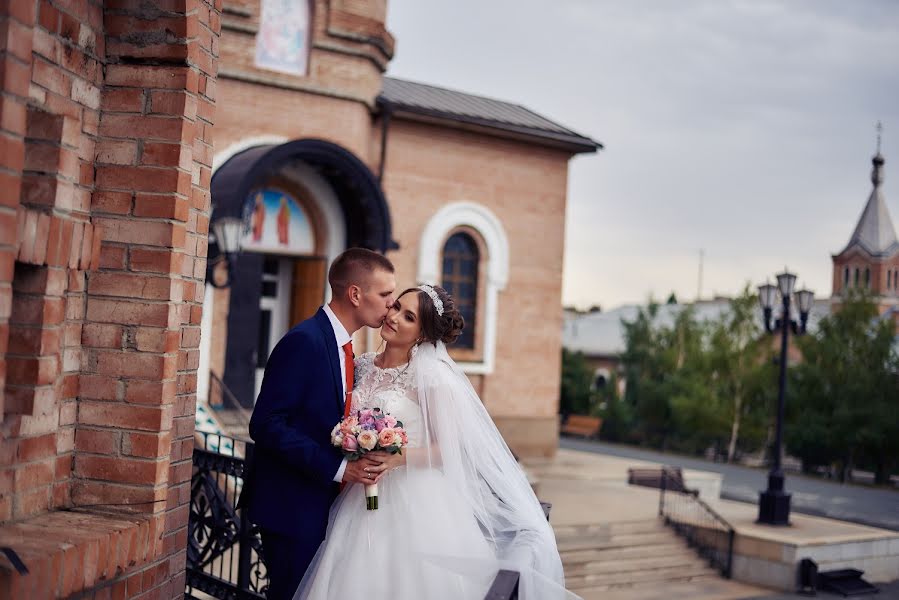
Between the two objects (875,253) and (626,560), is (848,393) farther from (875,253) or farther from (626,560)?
(875,253)

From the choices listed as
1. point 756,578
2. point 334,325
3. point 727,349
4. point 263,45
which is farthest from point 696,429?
point 334,325

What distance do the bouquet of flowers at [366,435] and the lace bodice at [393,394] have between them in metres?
0.41

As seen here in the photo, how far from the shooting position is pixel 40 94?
300cm

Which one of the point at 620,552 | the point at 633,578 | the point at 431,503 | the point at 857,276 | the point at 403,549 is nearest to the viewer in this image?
the point at 403,549

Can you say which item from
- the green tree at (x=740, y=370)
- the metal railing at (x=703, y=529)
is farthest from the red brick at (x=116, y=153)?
the green tree at (x=740, y=370)

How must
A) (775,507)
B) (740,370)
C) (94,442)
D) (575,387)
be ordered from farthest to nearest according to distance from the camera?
1. (575,387)
2. (740,370)
3. (775,507)
4. (94,442)

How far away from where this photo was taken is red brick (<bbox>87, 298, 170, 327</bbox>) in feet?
11.0

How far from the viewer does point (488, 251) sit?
19.5 metres

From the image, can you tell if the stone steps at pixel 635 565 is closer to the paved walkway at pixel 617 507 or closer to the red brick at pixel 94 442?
the paved walkway at pixel 617 507

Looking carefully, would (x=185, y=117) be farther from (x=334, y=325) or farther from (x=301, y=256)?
(x=301, y=256)

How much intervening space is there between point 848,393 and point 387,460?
31.2m

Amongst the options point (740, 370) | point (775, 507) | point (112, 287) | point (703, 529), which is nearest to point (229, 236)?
point (112, 287)

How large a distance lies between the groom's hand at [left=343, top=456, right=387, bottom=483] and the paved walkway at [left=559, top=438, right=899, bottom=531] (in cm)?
1961

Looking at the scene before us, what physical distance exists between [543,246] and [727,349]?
19519mm
